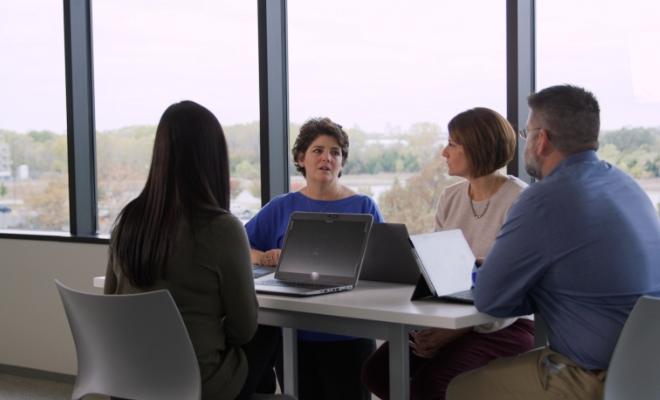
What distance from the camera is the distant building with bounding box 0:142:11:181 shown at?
4.98 meters

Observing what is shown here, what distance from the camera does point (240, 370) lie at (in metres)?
2.32

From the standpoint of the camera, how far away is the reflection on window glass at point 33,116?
Answer: 4.76 meters

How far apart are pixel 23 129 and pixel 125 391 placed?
3087mm

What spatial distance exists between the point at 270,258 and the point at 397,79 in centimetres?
118

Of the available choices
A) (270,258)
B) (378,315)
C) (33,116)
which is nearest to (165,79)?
(33,116)

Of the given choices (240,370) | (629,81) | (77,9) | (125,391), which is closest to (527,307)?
(240,370)

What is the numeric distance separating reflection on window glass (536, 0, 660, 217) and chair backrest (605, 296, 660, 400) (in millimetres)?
1376

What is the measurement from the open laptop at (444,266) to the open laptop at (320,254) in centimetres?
28

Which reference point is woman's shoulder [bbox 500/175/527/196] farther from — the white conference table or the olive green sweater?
the olive green sweater

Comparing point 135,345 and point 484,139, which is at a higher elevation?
point 484,139

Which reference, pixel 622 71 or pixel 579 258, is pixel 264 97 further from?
pixel 579 258

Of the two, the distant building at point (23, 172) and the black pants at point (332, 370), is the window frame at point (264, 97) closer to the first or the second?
the distant building at point (23, 172)

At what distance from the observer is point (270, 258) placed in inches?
118

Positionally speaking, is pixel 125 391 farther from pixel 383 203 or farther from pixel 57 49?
pixel 57 49
